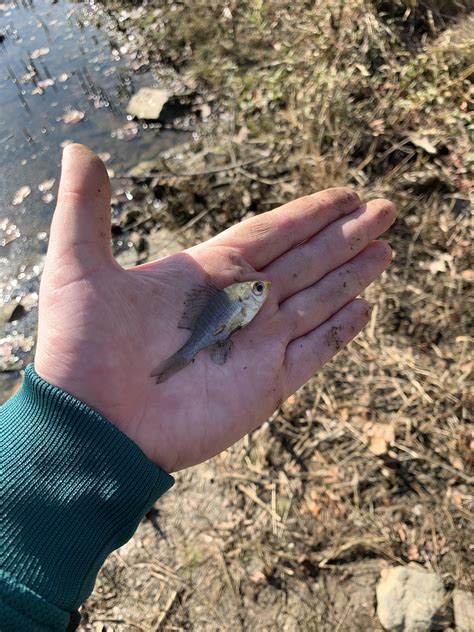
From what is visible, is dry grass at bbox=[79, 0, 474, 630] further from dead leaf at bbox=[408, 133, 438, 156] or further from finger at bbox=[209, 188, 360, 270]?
finger at bbox=[209, 188, 360, 270]

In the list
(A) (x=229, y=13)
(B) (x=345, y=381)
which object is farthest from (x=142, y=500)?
(A) (x=229, y=13)

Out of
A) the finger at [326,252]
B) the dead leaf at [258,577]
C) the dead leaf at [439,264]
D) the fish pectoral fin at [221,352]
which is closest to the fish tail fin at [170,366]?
the fish pectoral fin at [221,352]

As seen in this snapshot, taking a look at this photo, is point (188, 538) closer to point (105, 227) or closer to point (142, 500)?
point (142, 500)

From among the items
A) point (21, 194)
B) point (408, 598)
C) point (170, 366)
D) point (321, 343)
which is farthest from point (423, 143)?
point (21, 194)

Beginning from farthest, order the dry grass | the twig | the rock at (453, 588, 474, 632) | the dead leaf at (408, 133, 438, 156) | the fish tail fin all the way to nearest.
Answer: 1. the twig
2. the dead leaf at (408, 133, 438, 156)
3. the dry grass
4. the fish tail fin
5. the rock at (453, 588, 474, 632)

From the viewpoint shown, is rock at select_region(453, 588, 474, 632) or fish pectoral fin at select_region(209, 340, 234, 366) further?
fish pectoral fin at select_region(209, 340, 234, 366)

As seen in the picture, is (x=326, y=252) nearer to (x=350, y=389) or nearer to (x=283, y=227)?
(x=283, y=227)

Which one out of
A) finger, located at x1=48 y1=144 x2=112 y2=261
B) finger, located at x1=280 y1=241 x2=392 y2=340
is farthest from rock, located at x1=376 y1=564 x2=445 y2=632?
finger, located at x1=48 y1=144 x2=112 y2=261

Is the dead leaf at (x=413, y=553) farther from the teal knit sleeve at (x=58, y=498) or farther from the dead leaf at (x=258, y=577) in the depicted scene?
the teal knit sleeve at (x=58, y=498)
